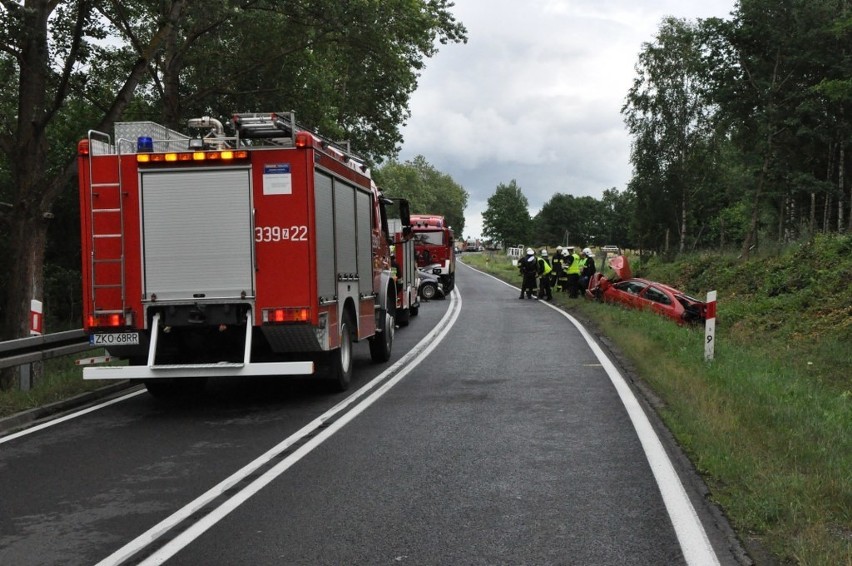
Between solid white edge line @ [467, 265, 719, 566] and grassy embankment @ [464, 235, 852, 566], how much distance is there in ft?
0.69

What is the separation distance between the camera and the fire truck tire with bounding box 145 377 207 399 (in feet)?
31.3

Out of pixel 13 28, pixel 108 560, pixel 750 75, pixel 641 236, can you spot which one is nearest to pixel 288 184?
pixel 108 560

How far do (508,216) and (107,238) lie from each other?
140m

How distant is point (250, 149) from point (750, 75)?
1098 inches

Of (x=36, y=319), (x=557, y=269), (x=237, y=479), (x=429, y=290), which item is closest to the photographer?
(x=237, y=479)

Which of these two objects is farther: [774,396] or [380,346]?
[380,346]

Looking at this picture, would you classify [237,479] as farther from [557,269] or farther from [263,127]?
[557,269]

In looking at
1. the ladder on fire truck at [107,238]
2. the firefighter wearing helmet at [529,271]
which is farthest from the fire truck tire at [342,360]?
the firefighter wearing helmet at [529,271]

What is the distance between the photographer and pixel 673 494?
5.27 m

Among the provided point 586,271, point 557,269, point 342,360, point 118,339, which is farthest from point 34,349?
point 557,269

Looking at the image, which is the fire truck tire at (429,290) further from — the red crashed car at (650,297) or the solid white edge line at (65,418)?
the solid white edge line at (65,418)

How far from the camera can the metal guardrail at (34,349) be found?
9.17 m

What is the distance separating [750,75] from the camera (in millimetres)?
31109

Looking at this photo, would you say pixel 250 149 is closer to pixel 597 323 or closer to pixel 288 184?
pixel 288 184
